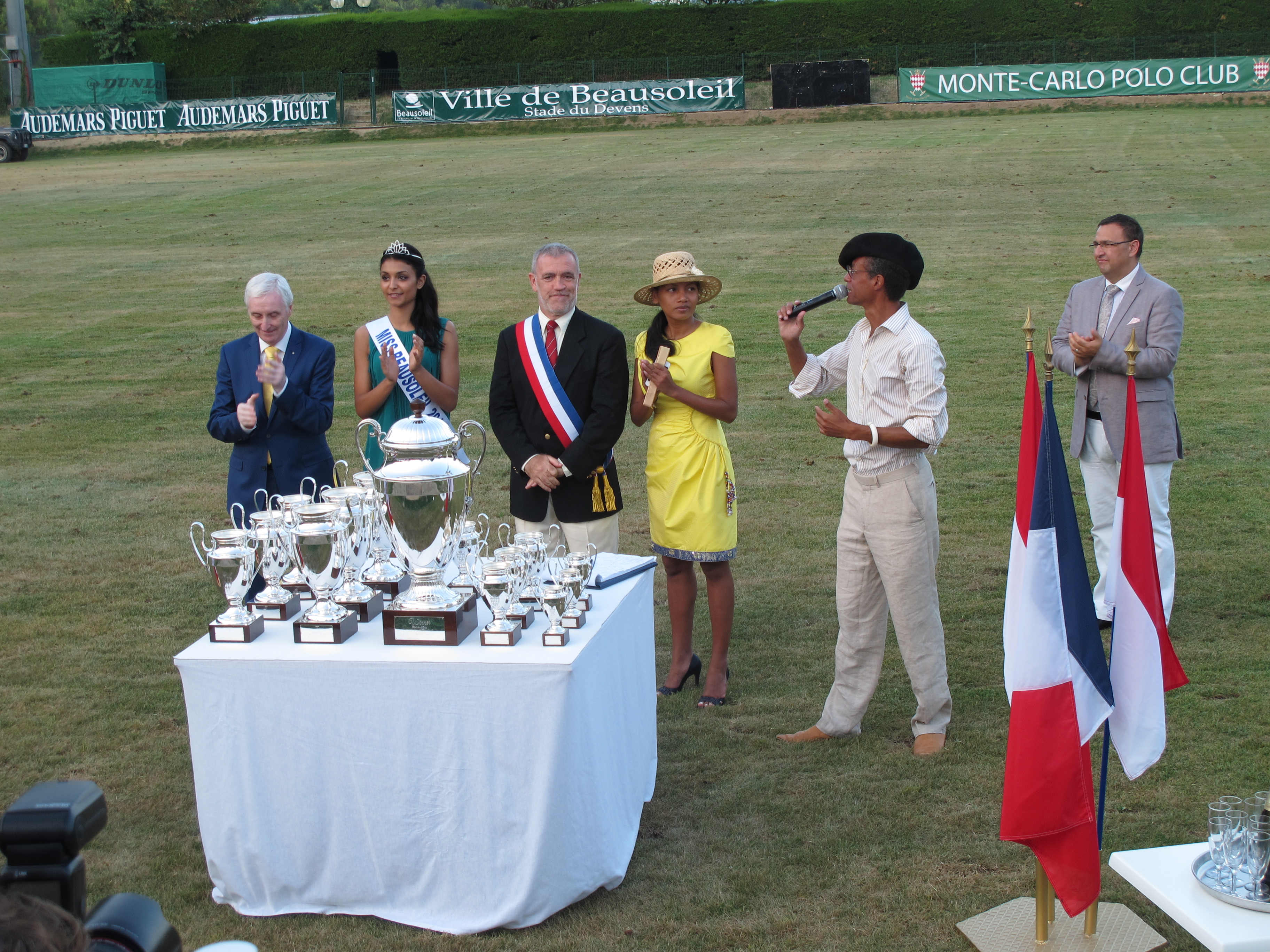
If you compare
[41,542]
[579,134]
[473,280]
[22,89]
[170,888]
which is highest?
[22,89]

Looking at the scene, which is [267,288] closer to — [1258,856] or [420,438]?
[420,438]

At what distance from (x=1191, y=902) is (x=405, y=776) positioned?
2519mm

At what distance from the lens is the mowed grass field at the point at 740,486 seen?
485 cm

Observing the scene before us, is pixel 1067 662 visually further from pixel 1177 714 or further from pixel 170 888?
pixel 170 888

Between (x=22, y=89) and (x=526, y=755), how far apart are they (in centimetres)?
5927

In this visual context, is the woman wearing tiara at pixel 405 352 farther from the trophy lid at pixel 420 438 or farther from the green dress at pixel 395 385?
the trophy lid at pixel 420 438

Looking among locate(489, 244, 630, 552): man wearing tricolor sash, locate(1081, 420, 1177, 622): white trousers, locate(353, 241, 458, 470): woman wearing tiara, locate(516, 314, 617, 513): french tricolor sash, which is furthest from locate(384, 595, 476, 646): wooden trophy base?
locate(1081, 420, 1177, 622): white trousers

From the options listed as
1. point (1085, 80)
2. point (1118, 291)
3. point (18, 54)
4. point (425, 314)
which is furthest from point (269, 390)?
Answer: point (18, 54)

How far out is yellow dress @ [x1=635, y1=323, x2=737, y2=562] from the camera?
6.05m

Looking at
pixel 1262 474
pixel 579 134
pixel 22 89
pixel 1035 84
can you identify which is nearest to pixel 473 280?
pixel 1262 474

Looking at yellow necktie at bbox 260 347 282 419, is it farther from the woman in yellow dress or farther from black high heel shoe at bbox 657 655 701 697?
black high heel shoe at bbox 657 655 701 697

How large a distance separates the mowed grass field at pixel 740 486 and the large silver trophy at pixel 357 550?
0.59 meters

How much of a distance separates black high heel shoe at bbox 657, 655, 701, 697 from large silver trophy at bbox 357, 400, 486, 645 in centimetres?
211

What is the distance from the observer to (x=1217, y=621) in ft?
23.4
